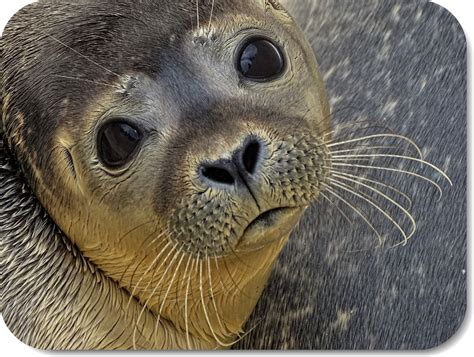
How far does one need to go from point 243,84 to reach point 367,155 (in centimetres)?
41

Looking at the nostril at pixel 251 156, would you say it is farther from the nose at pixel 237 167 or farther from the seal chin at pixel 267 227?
the seal chin at pixel 267 227

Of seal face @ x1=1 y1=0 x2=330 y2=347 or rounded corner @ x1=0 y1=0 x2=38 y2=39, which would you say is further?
rounded corner @ x1=0 y1=0 x2=38 y2=39

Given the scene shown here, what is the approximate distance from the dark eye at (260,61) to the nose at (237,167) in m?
0.17

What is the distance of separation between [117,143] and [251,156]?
0.29m

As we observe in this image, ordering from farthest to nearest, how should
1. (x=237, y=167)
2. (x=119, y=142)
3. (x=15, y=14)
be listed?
(x=15, y=14) < (x=119, y=142) < (x=237, y=167)

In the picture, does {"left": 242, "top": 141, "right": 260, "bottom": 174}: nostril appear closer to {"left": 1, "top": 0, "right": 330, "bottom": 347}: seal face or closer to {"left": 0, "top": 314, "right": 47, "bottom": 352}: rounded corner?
{"left": 1, "top": 0, "right": 330, "bottom": 347}: seal face

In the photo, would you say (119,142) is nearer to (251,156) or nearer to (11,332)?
(251,156)

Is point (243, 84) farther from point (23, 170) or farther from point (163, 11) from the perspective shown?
point (23, 170)

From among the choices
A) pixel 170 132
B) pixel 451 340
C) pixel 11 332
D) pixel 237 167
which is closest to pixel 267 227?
pixel 237 167

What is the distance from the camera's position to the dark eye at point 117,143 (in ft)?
5.70

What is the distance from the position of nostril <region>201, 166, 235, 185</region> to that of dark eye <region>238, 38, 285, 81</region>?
0.72 feet

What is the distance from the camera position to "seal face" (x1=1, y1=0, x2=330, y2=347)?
1.64 meters

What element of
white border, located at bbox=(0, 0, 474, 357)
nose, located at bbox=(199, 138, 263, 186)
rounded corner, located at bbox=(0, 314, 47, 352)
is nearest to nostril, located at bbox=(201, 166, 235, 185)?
nose, located at bbox=(199, 138, 263, 186)

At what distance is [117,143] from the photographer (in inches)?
68.6
